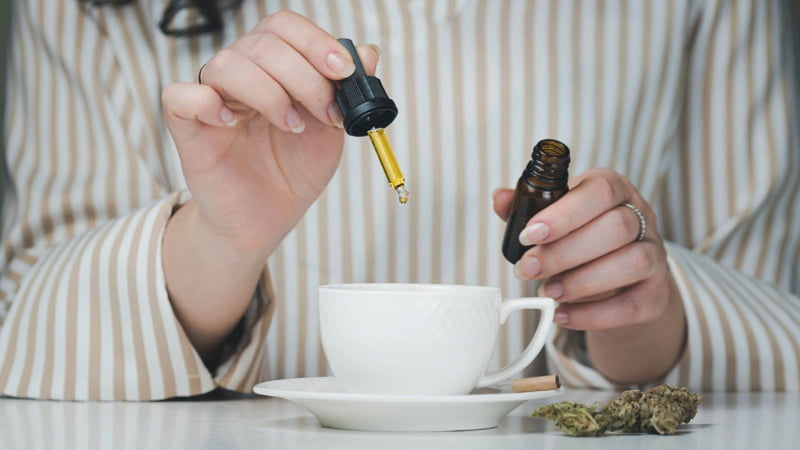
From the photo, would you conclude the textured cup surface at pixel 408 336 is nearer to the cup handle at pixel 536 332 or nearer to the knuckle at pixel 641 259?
the cup handle at pixel 536 332

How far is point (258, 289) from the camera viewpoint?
1146 mm

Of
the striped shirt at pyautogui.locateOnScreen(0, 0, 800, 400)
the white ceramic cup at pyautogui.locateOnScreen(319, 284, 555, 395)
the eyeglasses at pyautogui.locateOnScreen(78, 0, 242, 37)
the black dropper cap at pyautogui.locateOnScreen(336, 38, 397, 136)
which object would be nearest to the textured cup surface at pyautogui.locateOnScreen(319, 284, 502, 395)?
the white ceramic cup at pyautogui.locateOnScreen(319, 284, 555, 395)

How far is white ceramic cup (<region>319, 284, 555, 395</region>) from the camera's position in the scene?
68cm

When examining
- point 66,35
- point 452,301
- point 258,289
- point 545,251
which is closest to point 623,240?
point 545,251

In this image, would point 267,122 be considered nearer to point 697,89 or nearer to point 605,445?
point 605,445

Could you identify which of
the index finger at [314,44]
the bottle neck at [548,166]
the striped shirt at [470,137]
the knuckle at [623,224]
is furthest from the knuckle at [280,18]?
the striped shirt at [470,137]

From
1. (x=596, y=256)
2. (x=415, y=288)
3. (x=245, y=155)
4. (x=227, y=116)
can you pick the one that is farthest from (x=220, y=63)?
(x=596, y=256)

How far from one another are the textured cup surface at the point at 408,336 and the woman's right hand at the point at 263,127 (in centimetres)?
18

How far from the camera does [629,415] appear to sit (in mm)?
690

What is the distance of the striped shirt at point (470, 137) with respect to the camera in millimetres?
1340

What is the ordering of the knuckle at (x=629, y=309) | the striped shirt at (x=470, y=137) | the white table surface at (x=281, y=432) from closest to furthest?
the white table surface at (x=281, y=432), the knuckle at (x=629, y=309), the striped shirt at (x=470, y=137)

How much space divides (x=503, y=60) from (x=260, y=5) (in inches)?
13.5

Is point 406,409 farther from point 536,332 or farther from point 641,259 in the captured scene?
point 641,259

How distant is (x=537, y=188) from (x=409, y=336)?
0.22 meters
